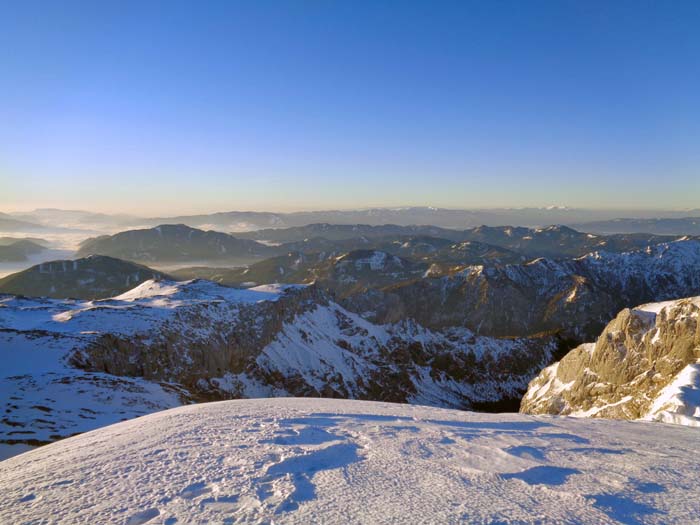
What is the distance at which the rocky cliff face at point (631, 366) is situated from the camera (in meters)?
55.2

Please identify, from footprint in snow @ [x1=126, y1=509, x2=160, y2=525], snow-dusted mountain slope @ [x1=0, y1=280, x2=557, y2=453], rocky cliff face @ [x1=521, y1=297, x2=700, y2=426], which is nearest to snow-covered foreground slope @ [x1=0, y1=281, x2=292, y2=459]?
snow-dusted mountain slope @ [x1=0, y1=280, x2=557, y2=453]

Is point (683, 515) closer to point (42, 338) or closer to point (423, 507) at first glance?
point (423, 507)

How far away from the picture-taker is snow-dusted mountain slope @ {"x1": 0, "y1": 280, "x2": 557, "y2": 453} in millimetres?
39628

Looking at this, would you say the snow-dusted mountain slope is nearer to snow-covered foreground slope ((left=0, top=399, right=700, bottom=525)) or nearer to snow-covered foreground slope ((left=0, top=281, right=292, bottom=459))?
snow-covered foreground slope ((left=0, top=281, right=292, bottom=459))

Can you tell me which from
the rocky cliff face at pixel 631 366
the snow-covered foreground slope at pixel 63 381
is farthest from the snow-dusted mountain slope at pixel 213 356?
the rocky cliff face at pixel 631 366

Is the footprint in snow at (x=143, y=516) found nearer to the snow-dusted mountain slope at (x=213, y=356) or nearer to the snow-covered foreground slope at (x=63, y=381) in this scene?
the snow-covered foreground slope at (x=63, y=381)

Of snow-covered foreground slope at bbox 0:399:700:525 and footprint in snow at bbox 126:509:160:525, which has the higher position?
footprint in snow at bbox 126:509:160:525

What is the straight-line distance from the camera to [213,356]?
306 feet

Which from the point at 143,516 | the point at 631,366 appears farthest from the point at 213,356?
the point at 631,366

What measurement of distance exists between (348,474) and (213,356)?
92.5 meters

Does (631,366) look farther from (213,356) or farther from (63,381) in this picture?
(63,381)

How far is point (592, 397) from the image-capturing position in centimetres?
7631

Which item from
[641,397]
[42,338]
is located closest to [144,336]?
[42,338]

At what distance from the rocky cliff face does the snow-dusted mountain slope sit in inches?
2236
